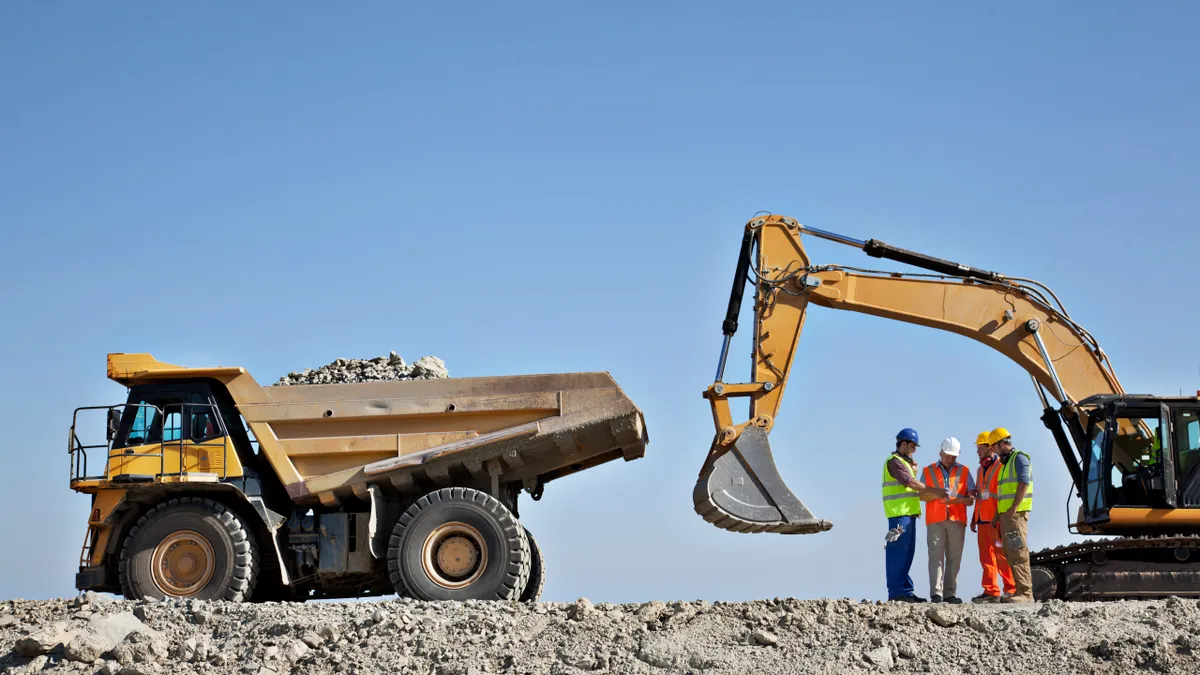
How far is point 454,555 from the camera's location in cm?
1308

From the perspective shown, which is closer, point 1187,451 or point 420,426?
point 420,426

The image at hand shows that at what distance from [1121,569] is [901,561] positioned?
3529 millimetres

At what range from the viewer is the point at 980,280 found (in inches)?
560

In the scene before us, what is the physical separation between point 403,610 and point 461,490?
5.36 feet

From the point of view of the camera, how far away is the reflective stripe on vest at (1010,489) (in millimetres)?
13016

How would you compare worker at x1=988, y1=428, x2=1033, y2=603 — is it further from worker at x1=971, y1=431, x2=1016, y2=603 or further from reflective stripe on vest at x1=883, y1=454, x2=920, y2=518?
reflective stripe on vest at x1=883, y1=454, x2=920, y2=518

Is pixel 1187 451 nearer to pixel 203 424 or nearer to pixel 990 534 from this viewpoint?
pixel 990 534

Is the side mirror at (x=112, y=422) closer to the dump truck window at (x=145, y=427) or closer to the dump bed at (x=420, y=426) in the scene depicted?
the dump truck window at (x=145, y=427)

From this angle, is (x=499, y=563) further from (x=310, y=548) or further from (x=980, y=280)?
(x=980, y=280)

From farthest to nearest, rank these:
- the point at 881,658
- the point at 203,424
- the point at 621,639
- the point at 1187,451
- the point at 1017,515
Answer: the point at 1187,451 → the point at 203,424 → the point at 1017,515 → the point at 621,639 → the point at 881,658

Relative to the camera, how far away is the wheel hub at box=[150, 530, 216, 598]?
43.3 ft

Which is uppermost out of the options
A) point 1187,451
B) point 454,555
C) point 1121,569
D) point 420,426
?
point 420,426

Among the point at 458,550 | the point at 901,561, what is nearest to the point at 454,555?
the point at 458,550

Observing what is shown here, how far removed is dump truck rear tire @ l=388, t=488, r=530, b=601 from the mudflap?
6.19 feet
